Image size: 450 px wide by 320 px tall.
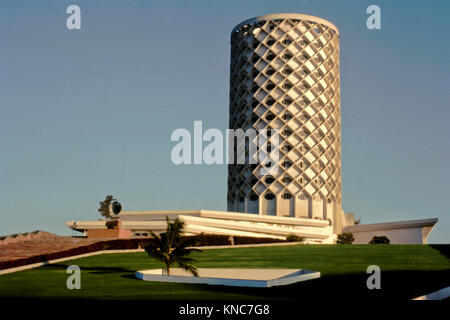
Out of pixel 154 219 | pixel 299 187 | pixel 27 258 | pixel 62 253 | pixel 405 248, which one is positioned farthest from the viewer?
pixel 299 187

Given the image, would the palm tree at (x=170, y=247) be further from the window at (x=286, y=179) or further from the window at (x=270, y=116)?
the window at (x=270, y=116)

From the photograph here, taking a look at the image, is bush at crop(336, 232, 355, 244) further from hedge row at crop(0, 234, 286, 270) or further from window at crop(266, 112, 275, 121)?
hedge row at crop(0, 234, 286, 270)

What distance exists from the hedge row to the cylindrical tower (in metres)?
28.6

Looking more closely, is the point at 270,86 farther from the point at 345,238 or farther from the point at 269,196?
the point at 345,238

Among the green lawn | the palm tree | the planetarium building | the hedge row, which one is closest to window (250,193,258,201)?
the planetarium building

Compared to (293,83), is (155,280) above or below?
below

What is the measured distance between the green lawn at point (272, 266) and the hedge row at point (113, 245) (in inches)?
50.9

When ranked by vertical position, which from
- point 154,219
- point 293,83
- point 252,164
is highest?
point 293,83

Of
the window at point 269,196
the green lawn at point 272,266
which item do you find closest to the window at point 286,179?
the window at point 269,196

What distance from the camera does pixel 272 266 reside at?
29.2m

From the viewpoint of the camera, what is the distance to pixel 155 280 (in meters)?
23.6

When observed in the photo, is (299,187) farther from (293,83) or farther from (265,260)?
(265,260)

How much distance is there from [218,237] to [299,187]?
33.2 m
